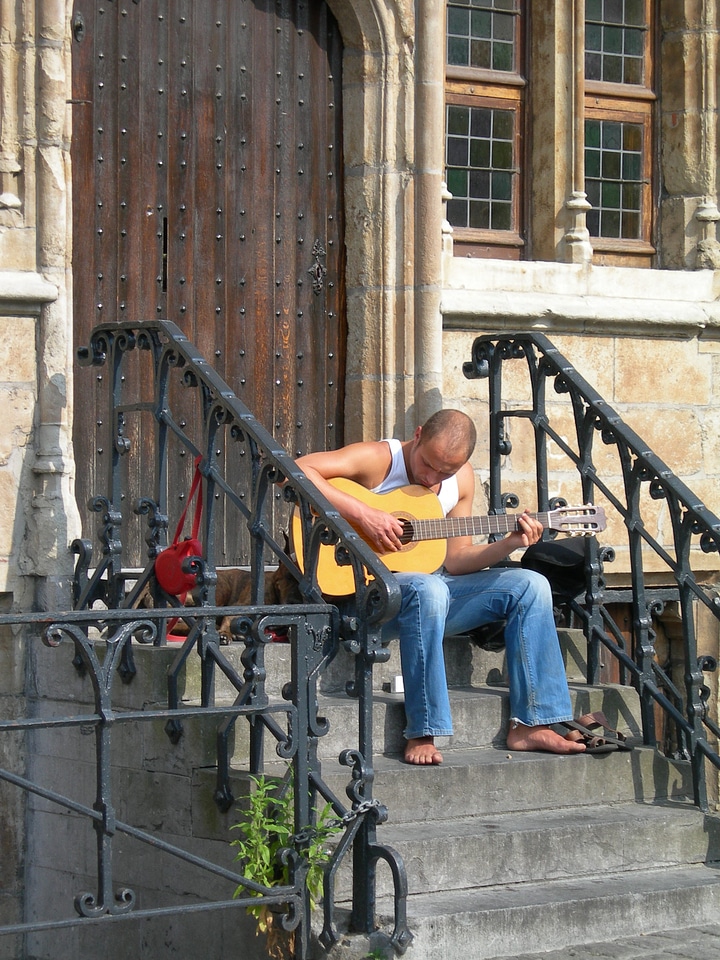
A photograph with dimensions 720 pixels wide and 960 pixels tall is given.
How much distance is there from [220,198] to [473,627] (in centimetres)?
242

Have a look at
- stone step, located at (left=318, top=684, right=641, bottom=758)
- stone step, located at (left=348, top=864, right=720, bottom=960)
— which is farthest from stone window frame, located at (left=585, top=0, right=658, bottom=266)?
stone step, located at (left=348, top=864, right=720, bottom=960)

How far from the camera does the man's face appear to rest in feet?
20.4

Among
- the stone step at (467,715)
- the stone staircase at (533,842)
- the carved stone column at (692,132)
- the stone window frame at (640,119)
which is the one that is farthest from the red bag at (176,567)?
the carved stone column at (692,132)

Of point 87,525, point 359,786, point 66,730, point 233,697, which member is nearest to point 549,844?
point 359,786

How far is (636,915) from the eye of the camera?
5340mm

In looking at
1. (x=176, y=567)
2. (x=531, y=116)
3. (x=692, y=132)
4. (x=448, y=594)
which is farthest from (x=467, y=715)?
(x=692, y=132)

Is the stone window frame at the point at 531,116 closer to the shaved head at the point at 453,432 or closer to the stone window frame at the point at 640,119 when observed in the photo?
the stone window frame at the point at 640,119

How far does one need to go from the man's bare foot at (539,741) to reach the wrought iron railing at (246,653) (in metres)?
0.68

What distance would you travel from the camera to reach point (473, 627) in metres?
6.27

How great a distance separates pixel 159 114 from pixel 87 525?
1.87m

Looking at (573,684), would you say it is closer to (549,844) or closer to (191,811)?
(549,844)

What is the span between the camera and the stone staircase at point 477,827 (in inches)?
201

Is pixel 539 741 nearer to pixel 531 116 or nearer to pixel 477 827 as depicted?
pixel 477 827

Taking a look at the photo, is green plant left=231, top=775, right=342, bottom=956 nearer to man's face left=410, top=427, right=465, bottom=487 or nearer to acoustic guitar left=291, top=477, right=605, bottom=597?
acoustic guitar left=291, top=477, right=605, bottom=597
